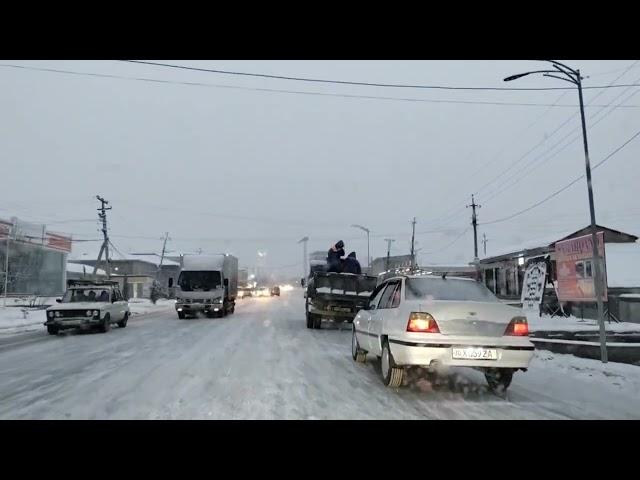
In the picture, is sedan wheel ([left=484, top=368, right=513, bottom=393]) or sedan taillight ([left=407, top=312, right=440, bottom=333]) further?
sedan wheel ([left=484, top=368, right=513, bottom=393])

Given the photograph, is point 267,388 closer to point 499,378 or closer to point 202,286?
point 499,378

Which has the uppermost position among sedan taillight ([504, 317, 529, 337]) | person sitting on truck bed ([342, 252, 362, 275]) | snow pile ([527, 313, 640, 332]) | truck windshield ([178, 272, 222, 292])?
person sitting on truck bed ([342, 252, 362, 275])

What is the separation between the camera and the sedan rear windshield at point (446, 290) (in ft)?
25.4

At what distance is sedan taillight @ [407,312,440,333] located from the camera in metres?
7.04

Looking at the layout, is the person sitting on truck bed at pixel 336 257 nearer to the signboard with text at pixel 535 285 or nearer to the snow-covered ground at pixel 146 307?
the signboard with text at pixel 535 285

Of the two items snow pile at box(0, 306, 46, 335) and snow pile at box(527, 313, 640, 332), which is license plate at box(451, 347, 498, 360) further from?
snow pile at box(0, 306, 46, 335)

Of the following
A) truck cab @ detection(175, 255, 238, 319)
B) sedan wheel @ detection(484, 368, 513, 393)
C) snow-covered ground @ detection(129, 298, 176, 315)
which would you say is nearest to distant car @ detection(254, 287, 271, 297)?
snow-covered ground @ detection(129, 298, 176, 315)

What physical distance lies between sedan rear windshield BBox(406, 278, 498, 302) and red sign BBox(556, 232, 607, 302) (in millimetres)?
12040

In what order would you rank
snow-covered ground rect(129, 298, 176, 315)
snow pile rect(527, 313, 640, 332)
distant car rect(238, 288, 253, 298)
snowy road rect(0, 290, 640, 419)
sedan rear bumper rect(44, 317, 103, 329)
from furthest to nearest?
distant car rect(238, 288, 253, 298)
snow-covered ground rect(129, 298, 176, 315)
sedan rear bumper rect(44, 317, 103, 329)
snow pile rect(527, 313, 640, 332)
snowy road rect(0, 290, 640, 419)

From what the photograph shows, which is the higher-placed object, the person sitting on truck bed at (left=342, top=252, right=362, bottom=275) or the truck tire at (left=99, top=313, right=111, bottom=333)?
the person sitting on truck bed at (left=342, top=252, right=362, bottom=275)

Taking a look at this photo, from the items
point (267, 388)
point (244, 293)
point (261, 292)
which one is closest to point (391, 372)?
point (267, 388)
